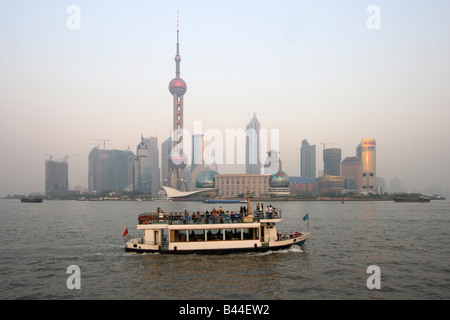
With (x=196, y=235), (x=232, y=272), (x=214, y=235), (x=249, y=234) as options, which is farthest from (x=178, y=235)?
(x=232, y=272)

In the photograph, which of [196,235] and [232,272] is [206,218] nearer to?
[196,235]

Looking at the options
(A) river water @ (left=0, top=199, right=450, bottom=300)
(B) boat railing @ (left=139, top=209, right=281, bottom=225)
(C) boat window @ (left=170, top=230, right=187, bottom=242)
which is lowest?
(A) river water @ (left=0, top=199, right=450, bottom=300)

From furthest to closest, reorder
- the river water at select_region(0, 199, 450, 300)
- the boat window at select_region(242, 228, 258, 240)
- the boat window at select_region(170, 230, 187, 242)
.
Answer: the boat window at select_region(242, 228, 258, 240)
the boat window at select_region(170, 230, 187, 242)
the river water at select_region(0, 199, 450, 300)

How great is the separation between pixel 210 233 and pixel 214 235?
40 centimetres

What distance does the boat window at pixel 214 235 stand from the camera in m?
32.8

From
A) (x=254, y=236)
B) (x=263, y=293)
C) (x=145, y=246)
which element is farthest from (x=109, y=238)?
(x=263, y=293)

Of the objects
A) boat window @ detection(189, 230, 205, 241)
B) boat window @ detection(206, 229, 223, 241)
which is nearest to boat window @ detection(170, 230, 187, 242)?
boat window @ detection(189, 230, 205, 241)

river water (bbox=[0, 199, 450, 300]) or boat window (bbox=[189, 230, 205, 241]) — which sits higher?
boat window (bbox=[189, 230, 205, 241])

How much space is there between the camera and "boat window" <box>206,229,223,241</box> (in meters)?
32.8

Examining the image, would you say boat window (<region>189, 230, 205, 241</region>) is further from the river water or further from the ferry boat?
the river water

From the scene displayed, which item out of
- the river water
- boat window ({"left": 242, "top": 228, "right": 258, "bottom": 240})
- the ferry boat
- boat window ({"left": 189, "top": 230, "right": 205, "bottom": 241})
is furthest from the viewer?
boat window ({"left": 242, "top": 228, "right": 258, "bottom": 240})
